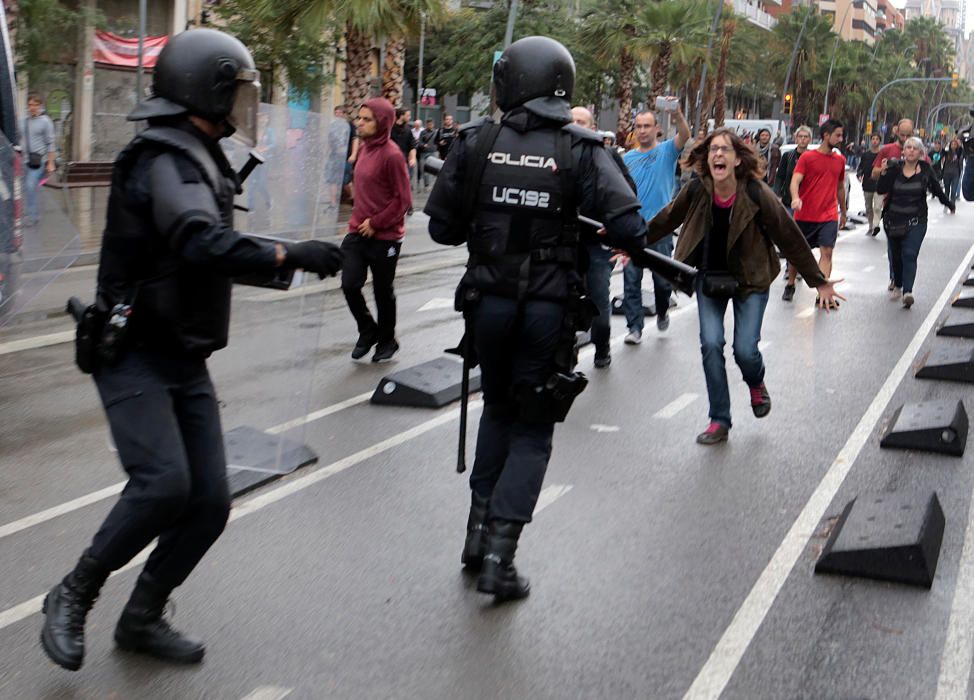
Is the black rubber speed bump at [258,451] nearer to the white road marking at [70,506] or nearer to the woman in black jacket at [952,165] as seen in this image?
the white road marking at [70,506]

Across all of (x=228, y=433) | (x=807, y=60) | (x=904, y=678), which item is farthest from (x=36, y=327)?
(x=807, y=60)

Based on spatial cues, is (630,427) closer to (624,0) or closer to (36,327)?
(36,327)

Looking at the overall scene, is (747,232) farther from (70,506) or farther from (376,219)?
Result: (70,506)

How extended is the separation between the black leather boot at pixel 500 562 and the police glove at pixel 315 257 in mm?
1299

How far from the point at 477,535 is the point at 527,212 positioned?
1.25m

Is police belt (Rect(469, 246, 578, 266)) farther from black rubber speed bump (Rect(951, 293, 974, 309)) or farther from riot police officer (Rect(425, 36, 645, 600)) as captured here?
black rubber speed bump (Rect(951, 293, 974, 309))

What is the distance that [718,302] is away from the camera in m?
7.52

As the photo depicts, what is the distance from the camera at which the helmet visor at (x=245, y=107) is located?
153 inches

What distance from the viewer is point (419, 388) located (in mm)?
8117

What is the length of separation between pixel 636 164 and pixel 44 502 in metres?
6.01

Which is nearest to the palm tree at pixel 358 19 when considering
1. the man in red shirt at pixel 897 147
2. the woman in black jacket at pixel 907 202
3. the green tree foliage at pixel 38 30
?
the green tree foliage at pixel 38 30

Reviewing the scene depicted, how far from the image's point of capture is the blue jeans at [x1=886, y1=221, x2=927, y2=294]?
44.5 feet

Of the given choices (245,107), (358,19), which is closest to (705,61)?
(358,19)

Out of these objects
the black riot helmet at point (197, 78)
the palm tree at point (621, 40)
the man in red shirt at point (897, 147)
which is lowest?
the man in red shirt at point (897, 147)
